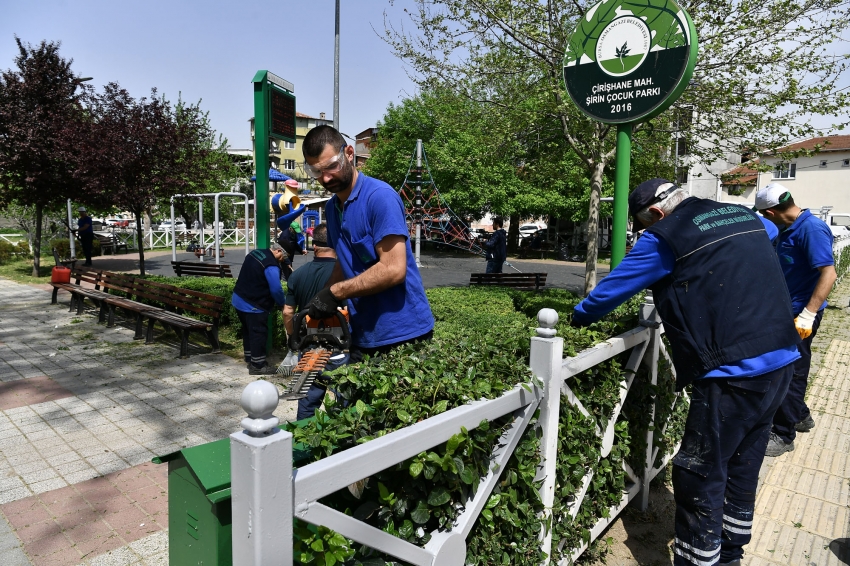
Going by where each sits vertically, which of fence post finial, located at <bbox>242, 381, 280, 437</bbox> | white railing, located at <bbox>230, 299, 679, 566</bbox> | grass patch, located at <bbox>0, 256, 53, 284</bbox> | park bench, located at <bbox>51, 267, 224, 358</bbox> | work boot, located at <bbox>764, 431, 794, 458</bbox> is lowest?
work boot, located at <bbox>764, 431, 794, 458</bbox>

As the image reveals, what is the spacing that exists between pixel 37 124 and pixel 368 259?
612 inches

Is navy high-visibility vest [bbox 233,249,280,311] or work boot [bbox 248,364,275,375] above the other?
navy high-visibility vest [bbox 233,249,280,311]

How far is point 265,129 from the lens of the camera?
7.18m

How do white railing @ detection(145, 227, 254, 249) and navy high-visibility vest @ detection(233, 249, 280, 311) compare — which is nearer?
navy high-visibility vest @ detection(233, 249, 280, 311)

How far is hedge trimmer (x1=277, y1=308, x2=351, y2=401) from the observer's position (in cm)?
290

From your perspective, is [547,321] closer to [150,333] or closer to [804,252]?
[804,252]

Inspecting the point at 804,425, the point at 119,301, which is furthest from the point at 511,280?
the point at 119,301

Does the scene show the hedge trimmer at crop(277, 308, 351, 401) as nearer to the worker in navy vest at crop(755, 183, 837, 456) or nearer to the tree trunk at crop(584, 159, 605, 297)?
the worker in navy vest at crop(755, 183, 837, 456)

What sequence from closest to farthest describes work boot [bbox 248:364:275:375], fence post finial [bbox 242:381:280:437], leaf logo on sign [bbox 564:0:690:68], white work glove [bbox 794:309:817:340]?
fence post finial [bbox 242:381:280:437]
white work glove [bbox 794:309:817:340]
leaf logo on sign [bbox 564:0:690:68]
work boot [bbox 248:364:275:375]

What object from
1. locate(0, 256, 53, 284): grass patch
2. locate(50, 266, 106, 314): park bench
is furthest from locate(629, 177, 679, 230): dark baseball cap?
locate(0, 256, 53, 284): grass patch

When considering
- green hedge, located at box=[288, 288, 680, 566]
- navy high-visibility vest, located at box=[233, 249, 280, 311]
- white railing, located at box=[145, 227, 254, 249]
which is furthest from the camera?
white railing, located at box=[145, 227, 254, 249]

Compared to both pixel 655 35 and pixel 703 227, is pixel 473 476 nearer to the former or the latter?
pixel 703 227

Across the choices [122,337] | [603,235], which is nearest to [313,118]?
[603,235]

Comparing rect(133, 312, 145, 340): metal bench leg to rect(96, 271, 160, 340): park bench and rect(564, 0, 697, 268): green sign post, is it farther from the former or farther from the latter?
rect(564, 0, 697, 268): green sign post
